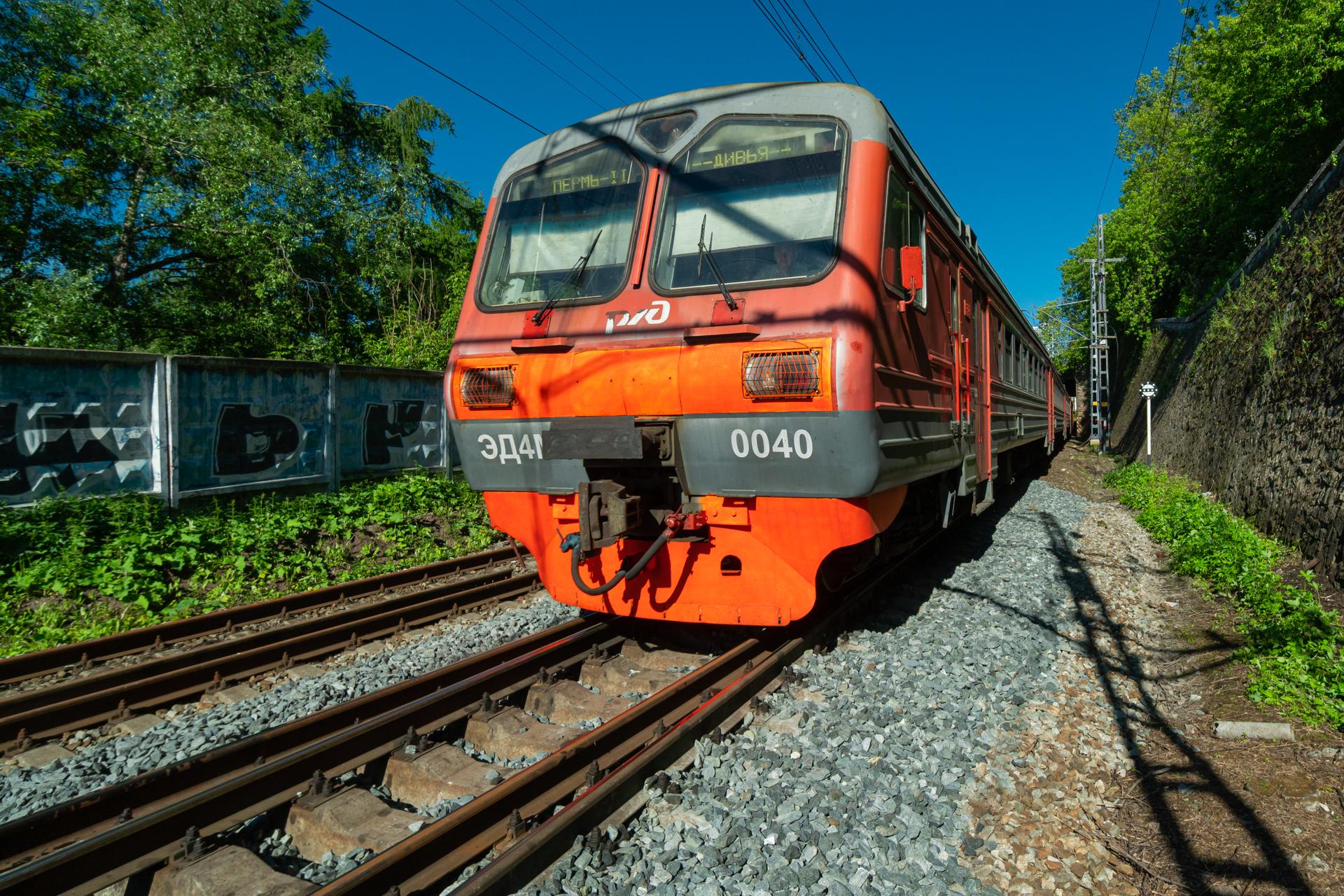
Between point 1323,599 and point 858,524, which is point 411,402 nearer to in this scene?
point 858,524

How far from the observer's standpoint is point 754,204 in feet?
15.1

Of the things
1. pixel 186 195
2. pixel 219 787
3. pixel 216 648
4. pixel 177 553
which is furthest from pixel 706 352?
pixel 186 195

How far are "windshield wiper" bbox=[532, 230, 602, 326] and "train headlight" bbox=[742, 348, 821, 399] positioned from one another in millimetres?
1429

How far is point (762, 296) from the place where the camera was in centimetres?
429

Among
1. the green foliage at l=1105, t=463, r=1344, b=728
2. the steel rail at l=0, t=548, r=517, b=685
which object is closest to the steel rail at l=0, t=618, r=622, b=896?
the steel rail at l=0, t=548, r=517, b=685

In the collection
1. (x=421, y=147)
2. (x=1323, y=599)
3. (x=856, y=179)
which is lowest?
(x=1323, y=599)

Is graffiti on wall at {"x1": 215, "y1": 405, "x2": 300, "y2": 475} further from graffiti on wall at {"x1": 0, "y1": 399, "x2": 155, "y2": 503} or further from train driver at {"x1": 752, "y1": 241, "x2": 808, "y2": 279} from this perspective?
train driver at {"x1": 752, "y1": 241, "x2": 808, "y2": 279}

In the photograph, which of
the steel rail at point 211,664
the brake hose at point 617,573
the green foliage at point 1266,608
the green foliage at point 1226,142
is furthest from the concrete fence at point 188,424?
the green foliage at point 1226,142

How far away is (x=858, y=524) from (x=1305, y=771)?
240cm

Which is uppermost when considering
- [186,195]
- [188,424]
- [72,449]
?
[186,195]

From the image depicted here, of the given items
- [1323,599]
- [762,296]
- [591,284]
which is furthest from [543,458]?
[1323,599]

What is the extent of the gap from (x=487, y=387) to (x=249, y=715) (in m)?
2.38

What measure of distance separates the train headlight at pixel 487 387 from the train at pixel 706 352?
1cm

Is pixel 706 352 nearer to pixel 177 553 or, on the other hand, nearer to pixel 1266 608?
pixel 1266 608
